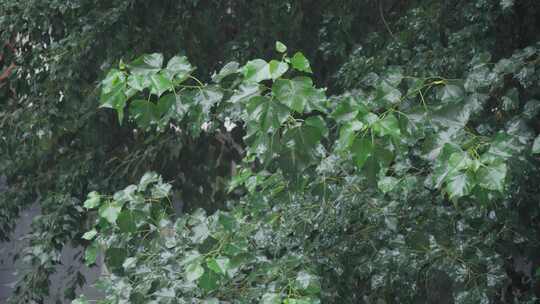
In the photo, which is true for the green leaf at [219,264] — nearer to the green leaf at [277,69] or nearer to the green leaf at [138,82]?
the green leaf at [138,82]

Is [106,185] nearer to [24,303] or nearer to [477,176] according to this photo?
[24,303]

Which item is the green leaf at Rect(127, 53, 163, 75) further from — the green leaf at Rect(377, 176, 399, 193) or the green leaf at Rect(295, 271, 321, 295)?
the green leaf at Rect(377, 176, 399, 193)

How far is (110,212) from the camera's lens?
128 inches

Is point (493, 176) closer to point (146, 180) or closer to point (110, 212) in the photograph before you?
point (110, 212)

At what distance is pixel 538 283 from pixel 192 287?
1.24m

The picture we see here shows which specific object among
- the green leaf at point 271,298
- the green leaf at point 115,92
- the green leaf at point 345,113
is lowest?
the green leaf at point 271,298

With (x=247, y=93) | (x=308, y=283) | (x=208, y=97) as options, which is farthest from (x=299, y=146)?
(x=308, y=283)

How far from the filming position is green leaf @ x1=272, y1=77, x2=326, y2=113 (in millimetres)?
2348

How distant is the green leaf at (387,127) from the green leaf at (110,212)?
1148mm

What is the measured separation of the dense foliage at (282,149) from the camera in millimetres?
2527

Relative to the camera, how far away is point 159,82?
2.53 metres

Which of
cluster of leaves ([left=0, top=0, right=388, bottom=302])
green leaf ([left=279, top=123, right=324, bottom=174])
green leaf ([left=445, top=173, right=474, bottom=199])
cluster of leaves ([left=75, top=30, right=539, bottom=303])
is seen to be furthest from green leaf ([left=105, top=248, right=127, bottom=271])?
cluster of leaves ([left=0, top=0, right=388, bottom=302])

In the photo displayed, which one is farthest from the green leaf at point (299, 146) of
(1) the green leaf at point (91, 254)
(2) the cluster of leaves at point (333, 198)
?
(1) the green leaf at point (91, 254)

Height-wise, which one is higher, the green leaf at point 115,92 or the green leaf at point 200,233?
the green leaf at point 115,92
